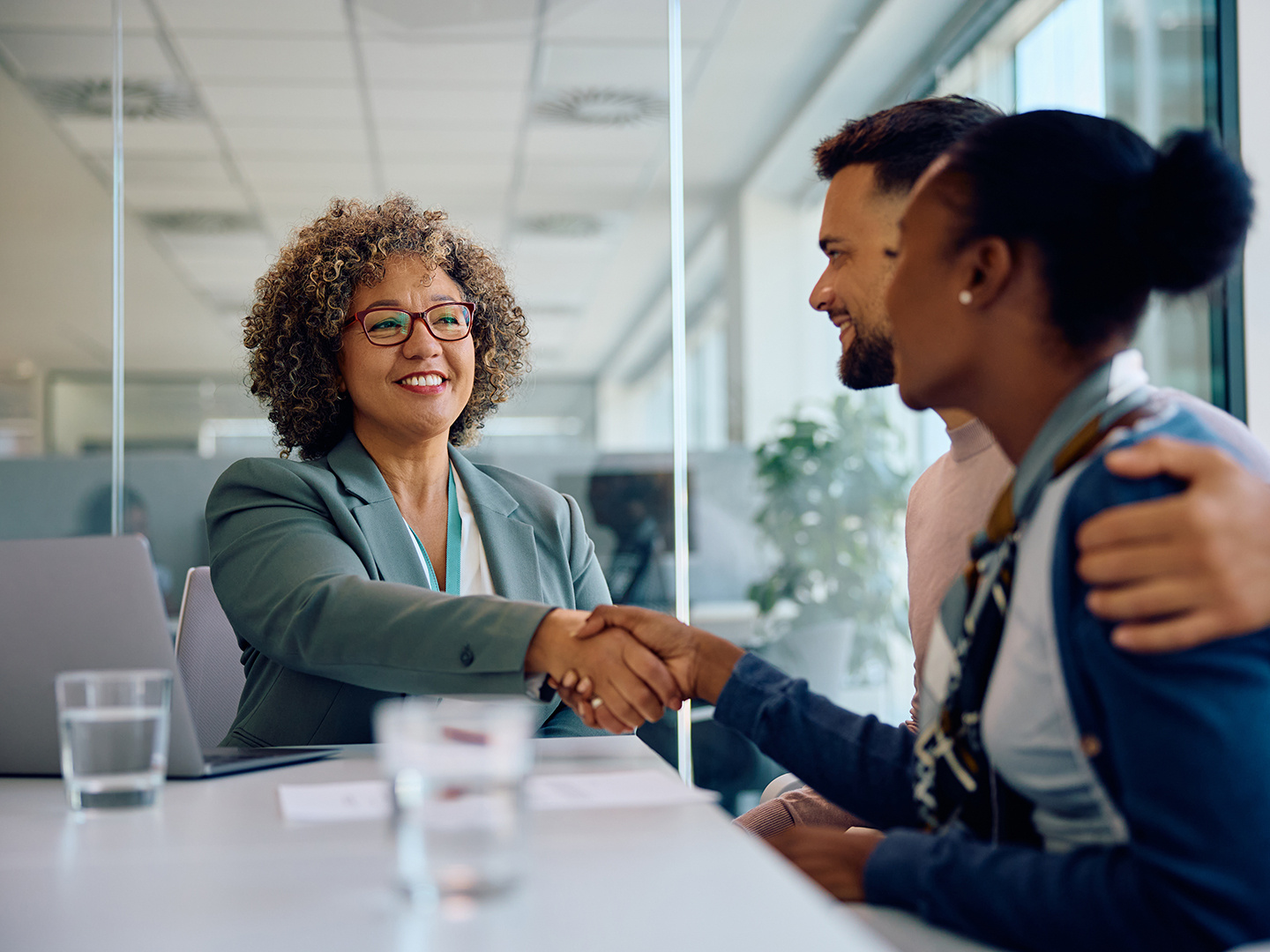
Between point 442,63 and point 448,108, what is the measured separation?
5.4 inches

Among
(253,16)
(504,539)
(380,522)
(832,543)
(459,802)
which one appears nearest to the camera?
(459,802)

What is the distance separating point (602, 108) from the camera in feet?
11.9

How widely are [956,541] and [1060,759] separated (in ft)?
2.29

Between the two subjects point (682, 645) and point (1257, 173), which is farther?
point (1257, 173)

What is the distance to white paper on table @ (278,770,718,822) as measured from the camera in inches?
35.7

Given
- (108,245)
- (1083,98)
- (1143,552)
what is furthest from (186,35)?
(1143,552)

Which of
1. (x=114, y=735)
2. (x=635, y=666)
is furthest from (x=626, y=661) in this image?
(x=114, y=735)

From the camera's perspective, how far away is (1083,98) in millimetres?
3396

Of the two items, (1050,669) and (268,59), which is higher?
(268,59)

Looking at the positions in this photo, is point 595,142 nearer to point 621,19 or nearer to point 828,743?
point 621,19

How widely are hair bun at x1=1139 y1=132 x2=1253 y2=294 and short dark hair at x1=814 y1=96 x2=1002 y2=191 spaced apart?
29.0 inches

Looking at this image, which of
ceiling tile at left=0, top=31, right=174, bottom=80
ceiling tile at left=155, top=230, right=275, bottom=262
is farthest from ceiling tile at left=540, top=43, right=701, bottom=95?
ceiling tile at left=0, top=31, right=174, bottom=80

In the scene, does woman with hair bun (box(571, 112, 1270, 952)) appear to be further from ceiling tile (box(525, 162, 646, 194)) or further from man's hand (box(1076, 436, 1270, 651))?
ceiling tile (box(525, 162, 646, 194))

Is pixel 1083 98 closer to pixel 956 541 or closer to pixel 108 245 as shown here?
pixel 956 541
